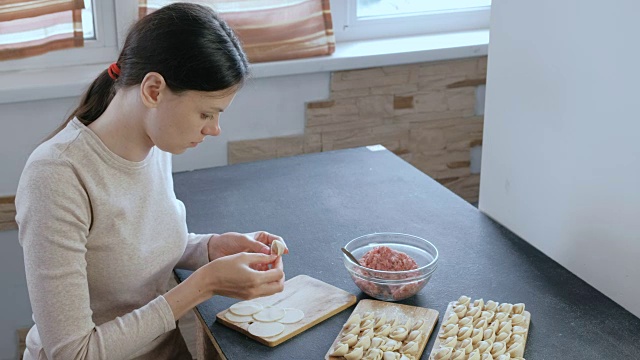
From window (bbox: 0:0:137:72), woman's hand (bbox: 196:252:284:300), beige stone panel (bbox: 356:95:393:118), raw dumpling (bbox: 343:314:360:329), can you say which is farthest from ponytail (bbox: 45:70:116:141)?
beige stone panel (bbox: 356:95:393:118)

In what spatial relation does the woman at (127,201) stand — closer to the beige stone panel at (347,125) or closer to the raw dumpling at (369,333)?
the raw dumpling at (369,333)

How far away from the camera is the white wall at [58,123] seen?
2342 mm

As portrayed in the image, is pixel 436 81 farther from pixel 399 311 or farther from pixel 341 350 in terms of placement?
pixel 341 350

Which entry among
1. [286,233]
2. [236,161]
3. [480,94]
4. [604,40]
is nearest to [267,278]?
[286,233]

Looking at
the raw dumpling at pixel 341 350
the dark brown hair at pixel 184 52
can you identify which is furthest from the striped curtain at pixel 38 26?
the raw dumpling at pixel 341 350

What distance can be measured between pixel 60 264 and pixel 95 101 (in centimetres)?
33

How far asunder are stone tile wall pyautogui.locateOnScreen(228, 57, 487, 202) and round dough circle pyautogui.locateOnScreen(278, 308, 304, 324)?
116cm

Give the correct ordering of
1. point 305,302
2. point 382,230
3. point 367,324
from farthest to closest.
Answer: point 382,230, point 305,302, point 367,324

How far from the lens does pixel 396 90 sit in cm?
273

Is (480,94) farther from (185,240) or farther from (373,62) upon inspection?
(185,240)

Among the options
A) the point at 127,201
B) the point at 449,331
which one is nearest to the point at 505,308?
the point at 449,331

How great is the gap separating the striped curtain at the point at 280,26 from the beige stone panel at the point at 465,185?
642mm

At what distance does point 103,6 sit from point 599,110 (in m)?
1.53

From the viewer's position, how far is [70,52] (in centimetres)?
249
